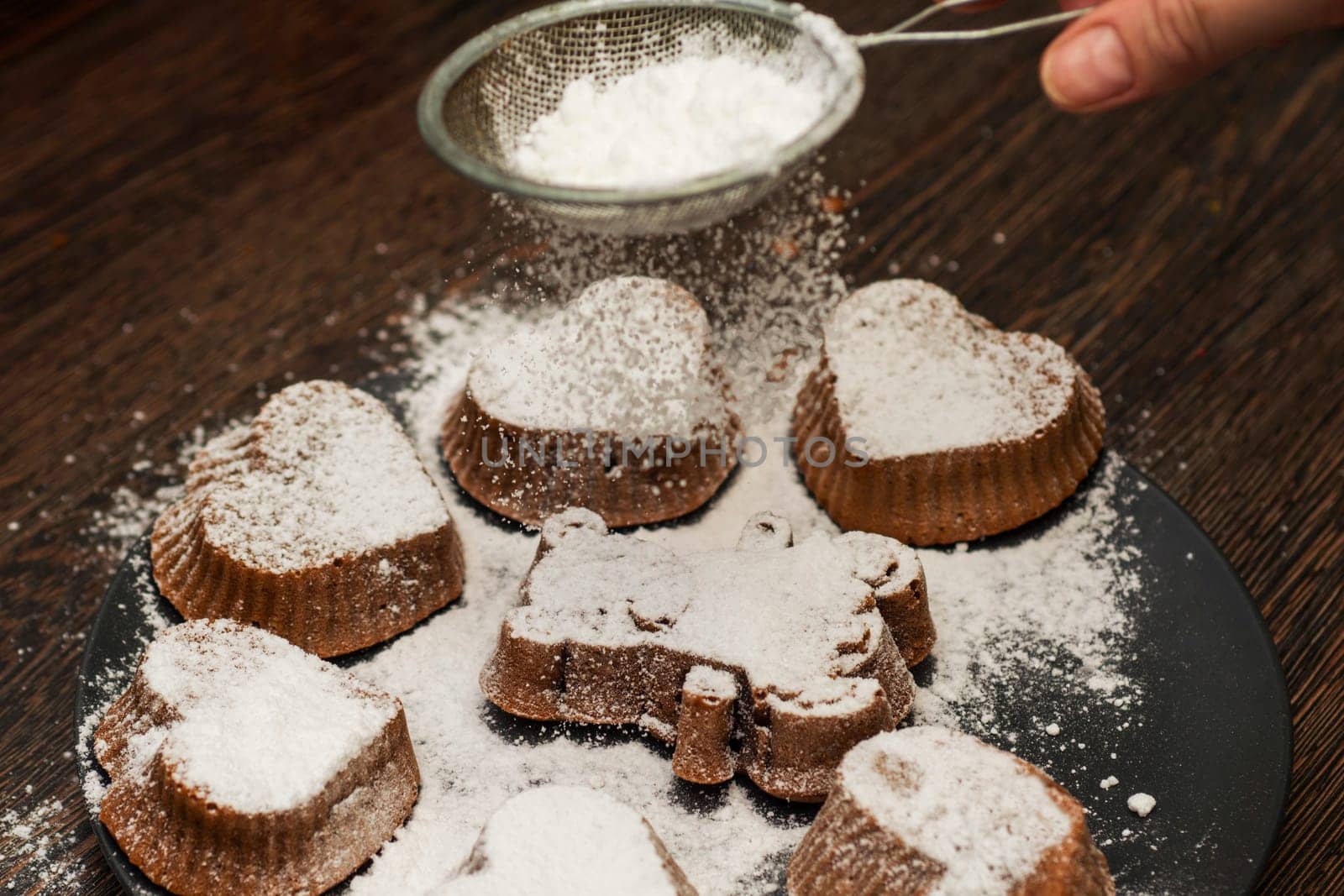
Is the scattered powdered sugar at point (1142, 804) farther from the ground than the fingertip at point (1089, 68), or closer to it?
closer to it

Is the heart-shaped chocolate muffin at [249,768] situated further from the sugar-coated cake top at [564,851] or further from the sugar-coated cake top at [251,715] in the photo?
the sugar-coated cake top at [564,851]

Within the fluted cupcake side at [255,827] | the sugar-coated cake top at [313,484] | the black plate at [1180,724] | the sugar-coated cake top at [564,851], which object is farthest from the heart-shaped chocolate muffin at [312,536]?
the sugar-coated cake top at [564,851]

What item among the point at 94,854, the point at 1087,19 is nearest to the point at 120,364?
the point at 94,854

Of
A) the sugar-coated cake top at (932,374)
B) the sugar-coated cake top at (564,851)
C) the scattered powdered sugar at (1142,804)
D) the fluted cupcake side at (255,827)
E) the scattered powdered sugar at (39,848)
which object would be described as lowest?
the scattered powdered sugar at (39,848)

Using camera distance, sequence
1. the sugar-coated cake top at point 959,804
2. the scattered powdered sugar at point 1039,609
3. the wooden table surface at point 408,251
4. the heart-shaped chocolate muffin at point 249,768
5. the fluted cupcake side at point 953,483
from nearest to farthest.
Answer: the sugar-coated cake top at point 959,804
the heart-shaped chocolate muffin at point 249,768
the scattered powdered sugar at point 1039,609
the fluted cupcake side at point 953,483
the wooden table surface at point 408,251

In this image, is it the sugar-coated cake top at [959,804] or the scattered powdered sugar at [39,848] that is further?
the scattered powdered sugar at [39,848]

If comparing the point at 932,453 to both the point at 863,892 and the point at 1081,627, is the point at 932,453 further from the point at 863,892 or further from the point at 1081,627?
the point at 863,892

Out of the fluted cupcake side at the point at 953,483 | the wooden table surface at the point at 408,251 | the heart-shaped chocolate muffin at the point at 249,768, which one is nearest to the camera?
the heart-shaped chocolate muffin at the point at 249,768
